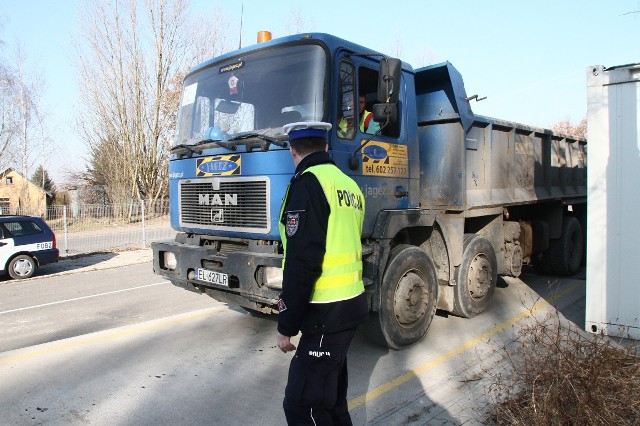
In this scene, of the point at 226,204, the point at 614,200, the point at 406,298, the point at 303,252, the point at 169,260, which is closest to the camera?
the point at 303,252

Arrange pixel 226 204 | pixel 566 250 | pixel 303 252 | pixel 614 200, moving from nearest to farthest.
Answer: pixel 303 252, pixel 226 204, pixel 614 200, pixel 566 250

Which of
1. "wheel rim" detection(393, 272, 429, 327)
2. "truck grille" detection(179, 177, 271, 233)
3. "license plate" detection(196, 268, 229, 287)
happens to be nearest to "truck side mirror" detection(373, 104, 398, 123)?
"truck grille" detection(179, 177, 271, 233)

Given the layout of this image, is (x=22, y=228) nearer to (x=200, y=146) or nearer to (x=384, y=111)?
(x=200, y=146)

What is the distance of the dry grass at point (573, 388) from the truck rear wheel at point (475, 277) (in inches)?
80.6

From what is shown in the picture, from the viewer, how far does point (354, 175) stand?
175 inches

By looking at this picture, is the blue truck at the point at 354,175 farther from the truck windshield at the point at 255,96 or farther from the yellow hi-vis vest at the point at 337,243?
the yellow hi-vis vest at the point at 337,243

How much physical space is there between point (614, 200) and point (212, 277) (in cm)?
416

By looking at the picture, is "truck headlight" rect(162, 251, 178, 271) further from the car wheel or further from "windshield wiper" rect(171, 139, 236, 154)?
the car wheel

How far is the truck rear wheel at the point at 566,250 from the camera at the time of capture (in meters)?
8.73

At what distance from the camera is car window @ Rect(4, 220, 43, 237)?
416 inches

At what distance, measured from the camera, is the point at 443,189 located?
561cm

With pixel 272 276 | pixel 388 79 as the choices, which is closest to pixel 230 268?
pixel 272 276

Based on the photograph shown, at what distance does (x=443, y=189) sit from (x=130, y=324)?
14.0 ft

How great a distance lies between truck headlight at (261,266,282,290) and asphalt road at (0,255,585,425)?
87 centimetres
